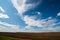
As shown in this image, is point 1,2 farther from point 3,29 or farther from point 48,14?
point 48,14

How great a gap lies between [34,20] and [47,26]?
21cm

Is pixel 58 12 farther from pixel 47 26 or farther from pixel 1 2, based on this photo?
pixel 1 2

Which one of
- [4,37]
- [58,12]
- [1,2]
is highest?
[1,2]

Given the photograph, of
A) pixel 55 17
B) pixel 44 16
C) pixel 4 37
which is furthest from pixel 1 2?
pixel 55 17

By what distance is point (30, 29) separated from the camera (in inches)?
66.2

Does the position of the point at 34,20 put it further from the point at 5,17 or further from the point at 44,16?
the point at 5,17

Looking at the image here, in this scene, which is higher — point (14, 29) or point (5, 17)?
point (5, 17)

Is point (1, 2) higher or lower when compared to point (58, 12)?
higher

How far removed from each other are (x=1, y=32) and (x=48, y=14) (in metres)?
0.76

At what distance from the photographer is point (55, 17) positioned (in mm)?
1643

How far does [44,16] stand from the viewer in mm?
1651

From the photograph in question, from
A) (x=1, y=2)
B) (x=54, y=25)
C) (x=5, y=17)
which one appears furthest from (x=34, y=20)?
(x=1, y=2)

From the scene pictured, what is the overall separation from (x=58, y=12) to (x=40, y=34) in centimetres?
42

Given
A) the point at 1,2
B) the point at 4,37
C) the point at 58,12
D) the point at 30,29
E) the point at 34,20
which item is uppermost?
the point at 1,2
